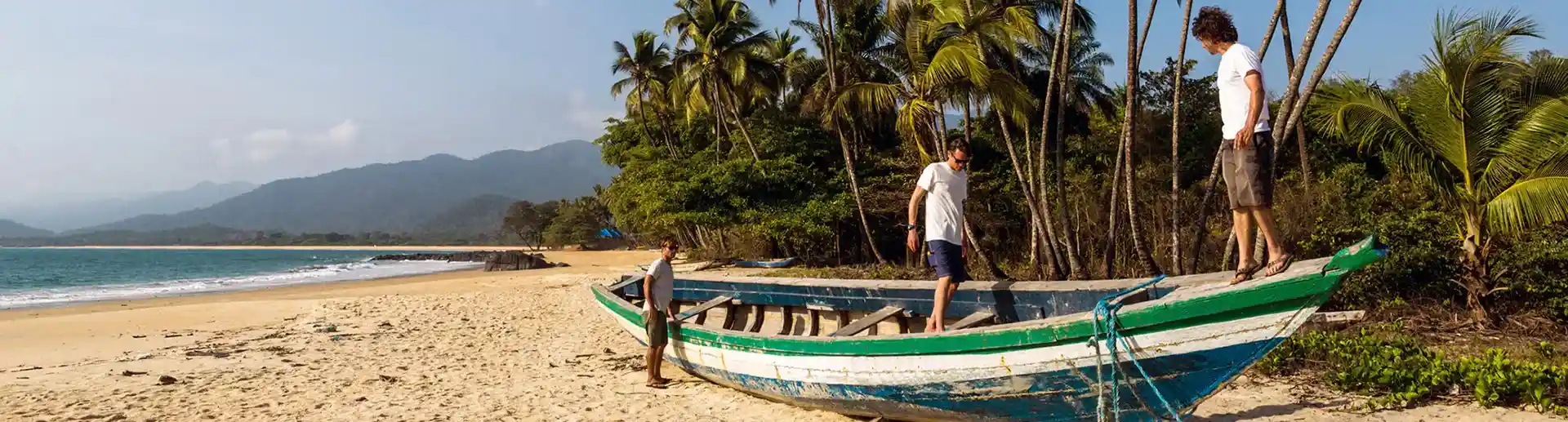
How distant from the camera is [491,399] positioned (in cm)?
703

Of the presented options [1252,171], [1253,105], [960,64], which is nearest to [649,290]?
[1252,171]

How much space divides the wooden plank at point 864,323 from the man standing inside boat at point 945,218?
0.63 meters

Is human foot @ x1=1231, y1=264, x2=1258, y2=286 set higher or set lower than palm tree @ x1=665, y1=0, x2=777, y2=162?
lower

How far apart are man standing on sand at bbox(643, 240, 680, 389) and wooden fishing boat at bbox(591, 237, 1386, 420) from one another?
0.12 metres

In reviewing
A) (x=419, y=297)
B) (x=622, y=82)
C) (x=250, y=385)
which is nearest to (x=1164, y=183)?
(x=250, y=385)

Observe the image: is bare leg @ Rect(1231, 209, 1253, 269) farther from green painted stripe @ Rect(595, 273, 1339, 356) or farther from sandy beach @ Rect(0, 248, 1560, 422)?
sandy beach @ Rect(0, 248, 1560, 422)

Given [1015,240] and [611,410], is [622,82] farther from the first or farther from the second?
[611,410]

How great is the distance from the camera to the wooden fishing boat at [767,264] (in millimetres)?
22938

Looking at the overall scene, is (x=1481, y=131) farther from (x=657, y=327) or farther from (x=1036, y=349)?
(x=657, y=327)

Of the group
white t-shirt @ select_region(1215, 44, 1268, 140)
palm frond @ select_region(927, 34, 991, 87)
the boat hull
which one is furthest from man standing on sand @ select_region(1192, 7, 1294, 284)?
palm frond @ select_region(927, 34, 991, 87)

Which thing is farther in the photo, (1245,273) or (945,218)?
(945,218)

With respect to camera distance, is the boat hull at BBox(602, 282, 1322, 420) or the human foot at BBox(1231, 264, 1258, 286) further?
the human foot at BBox(1231, 264, 1258, 286)

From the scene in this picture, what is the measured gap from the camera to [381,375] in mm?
8281

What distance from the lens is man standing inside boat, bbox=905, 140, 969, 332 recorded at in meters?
5.39
